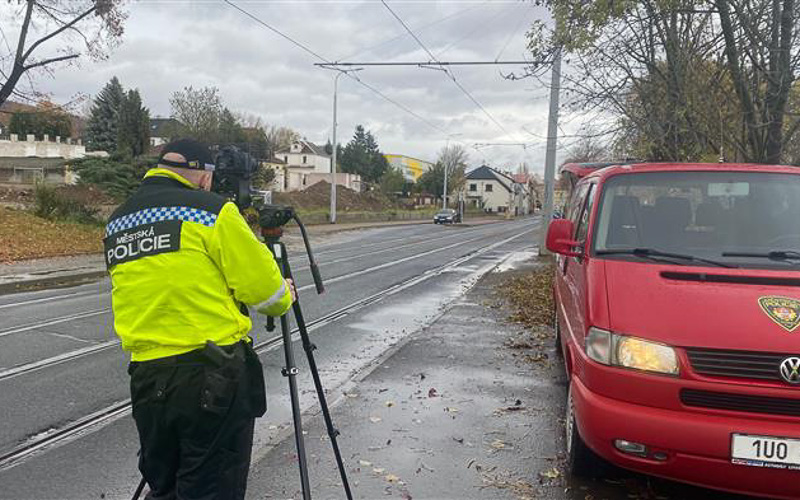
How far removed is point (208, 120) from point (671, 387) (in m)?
→ 48.1

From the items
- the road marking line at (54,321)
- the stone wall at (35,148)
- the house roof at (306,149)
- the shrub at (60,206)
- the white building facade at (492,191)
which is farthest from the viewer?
the white building facade at (492,191)

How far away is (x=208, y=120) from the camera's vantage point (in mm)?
47344

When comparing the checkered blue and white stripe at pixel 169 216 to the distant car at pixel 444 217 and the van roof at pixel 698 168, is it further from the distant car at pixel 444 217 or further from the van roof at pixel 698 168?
the distant car at pixel 444 217

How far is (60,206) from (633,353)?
21.8 m

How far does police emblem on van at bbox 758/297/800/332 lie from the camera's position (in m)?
3.26

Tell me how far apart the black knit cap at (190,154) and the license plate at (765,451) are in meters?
2.94

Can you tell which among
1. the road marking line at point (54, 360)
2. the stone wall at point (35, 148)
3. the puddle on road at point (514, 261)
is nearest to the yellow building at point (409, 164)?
the stone wall at point (35, 148)

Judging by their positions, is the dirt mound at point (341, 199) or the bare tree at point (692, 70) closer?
the bare tree at point (692, 70)

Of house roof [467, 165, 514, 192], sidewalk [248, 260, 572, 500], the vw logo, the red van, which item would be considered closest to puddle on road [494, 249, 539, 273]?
sidewalk [248, 260, 572, 500]

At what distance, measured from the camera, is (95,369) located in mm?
6457

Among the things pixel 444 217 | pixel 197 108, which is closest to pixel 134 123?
pixel 197 108

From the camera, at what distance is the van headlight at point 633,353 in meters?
3.33

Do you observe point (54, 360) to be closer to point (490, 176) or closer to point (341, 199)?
point (341, 199)

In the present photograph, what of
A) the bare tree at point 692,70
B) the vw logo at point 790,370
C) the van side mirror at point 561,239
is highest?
the bare tree at point 692,70
